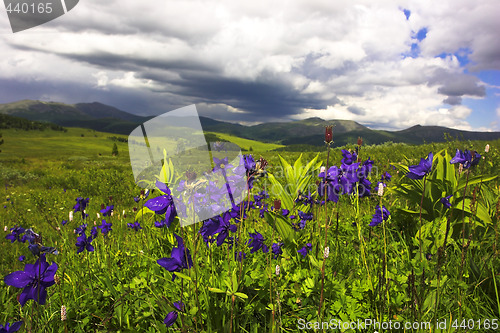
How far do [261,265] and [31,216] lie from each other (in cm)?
939

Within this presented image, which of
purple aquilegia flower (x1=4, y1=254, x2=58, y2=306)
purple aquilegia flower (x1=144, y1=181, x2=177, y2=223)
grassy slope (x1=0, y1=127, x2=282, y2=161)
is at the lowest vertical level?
purple aquilegia flower (x1=4, y1=254, x2=58, y2=306)

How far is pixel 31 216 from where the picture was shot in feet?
28.3

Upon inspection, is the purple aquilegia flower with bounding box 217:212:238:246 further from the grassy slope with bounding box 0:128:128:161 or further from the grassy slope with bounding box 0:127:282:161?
the grassy slope with bounding box 0:128:128:161

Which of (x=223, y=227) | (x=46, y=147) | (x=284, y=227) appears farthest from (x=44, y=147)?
(x=223, y=227)

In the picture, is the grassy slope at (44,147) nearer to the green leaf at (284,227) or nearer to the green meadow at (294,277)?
the green meadow at (294,277)

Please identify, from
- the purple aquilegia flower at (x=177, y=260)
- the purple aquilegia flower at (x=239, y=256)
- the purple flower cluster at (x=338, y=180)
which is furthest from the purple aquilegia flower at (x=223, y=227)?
the purple flower cluster at (x=338, y=180)

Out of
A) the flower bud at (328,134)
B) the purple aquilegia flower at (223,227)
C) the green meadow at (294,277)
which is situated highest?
the flower bud at (328,134)

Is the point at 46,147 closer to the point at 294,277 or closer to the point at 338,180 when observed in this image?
the point at 338,180

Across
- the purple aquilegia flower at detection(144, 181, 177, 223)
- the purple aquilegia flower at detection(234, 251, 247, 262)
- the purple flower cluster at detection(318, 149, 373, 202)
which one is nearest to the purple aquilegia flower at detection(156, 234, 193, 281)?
the purple aquilegia flower at detection(144, 181, 177, 223)

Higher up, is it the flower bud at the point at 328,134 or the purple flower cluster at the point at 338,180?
the flower bud at the point at 328,134

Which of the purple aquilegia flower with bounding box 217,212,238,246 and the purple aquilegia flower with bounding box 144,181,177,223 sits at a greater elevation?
the purple aquilegia flower with bounding box 144,181,177,223

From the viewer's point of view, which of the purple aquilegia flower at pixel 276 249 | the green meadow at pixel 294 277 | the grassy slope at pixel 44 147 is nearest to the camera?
the green meadow at pixel 294 277

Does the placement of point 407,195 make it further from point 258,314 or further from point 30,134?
point 30,134

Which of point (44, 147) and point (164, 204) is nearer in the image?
point (164, 204)
